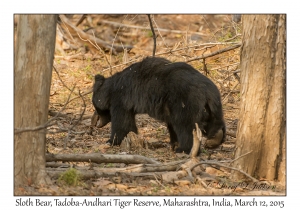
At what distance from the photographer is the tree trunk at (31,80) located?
14.2ft

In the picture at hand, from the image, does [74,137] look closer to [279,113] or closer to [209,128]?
[209,128]

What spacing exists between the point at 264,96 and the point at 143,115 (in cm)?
440

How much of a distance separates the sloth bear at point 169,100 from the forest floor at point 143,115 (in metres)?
0.29

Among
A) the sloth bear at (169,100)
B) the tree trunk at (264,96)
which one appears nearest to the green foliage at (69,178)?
the tree trunk at (264,96)

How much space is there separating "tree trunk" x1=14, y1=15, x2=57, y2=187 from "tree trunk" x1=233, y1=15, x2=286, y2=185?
1955 mm

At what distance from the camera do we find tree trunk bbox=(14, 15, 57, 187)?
4.33m

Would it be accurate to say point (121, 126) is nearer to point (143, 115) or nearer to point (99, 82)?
point (99, 82)

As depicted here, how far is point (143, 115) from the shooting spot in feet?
30.2

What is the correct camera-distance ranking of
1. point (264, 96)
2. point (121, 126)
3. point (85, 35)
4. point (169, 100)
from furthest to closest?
point (85, 35) → point (121, 126) → point (169, 100) → point (264, 96)

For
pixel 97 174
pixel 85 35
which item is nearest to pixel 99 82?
pixel 97 174

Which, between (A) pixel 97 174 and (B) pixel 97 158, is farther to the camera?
(B) pixel 97 158

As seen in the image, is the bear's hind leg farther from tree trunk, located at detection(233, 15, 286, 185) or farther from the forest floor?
tree trunk, located at detection(233, 15, 286, 185)

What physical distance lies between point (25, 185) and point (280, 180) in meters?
2.52

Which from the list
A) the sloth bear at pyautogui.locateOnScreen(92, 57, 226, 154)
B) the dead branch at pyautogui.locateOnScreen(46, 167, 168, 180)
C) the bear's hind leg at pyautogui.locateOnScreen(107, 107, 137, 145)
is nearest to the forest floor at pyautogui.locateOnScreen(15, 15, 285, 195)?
the dead branch at pyautogui.locateOnScreen(46, 167, 168, 180)
